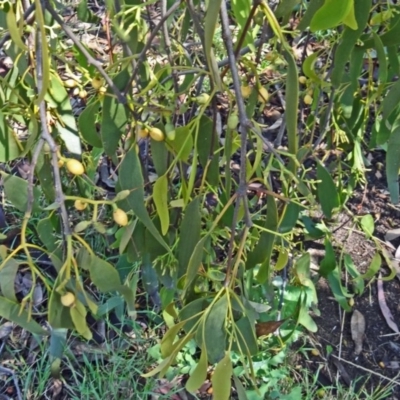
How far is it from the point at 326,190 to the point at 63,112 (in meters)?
0.46

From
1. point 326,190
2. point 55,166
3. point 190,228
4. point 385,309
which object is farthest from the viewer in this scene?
point 385,309

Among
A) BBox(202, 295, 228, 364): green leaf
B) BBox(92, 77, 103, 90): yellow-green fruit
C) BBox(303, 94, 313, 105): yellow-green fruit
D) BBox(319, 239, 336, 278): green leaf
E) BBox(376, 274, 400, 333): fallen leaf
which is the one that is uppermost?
BBox(92, 77, 103, 90): yellow-green fruit

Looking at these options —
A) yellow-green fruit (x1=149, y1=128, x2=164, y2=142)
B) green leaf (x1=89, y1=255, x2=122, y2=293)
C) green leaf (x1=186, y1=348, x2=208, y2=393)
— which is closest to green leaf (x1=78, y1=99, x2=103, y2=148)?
yellow-green fruit (x1=149, y1=128, x2=164, y2=142)

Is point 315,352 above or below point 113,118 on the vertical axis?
below

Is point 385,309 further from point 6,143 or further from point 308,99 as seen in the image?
point 6,143

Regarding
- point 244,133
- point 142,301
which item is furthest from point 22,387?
point 244,133

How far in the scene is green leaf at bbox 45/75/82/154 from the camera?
84 cm

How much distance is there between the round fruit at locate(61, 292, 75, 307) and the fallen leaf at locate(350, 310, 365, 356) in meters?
1.10

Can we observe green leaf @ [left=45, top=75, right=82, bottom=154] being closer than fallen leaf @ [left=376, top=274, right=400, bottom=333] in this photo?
Yes

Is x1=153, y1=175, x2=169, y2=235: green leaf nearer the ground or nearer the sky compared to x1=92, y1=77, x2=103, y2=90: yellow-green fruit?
nearer the ground

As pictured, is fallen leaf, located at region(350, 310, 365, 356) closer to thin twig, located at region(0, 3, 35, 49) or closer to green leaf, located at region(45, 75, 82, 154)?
green leaf, located at region(45, 75, 82, 154)

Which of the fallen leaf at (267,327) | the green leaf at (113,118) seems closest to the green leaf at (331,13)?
the green leaf at (113,118)

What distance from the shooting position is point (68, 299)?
0.68m

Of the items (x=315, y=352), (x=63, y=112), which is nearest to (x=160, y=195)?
(x=63, y=112)
